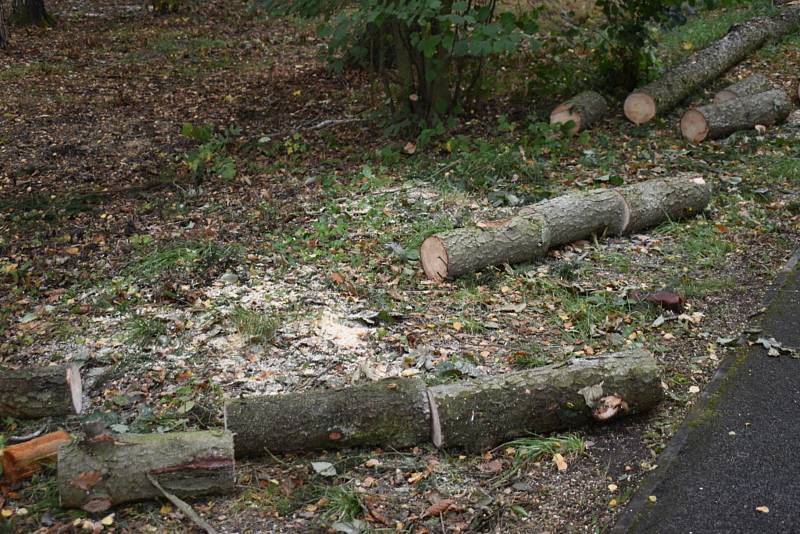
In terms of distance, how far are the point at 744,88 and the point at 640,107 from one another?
125cm

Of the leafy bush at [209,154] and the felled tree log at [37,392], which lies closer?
the felled tree log at [37,392]

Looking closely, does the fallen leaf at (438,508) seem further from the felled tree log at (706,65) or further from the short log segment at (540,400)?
the felled tree log at (706,65)

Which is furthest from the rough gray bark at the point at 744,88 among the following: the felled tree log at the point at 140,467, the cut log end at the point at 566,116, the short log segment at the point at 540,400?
the felled tree log at the point at 140,467

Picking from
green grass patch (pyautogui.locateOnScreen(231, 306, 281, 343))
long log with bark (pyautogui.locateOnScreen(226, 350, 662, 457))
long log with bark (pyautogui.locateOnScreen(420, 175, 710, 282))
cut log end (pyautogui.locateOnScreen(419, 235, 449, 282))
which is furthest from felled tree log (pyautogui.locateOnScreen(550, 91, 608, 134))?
long log with bark (pyautogui.locateOnScreen(226, 350, 662, 457))

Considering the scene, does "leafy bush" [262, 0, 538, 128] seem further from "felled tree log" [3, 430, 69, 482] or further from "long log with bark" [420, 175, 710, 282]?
"felled tree log" [3, 430, 69, 482]

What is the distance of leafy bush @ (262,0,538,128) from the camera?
7297 mm

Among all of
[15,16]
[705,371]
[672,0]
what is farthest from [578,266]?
[15,16]

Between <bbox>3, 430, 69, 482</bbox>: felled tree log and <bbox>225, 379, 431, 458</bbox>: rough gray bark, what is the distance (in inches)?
32.4

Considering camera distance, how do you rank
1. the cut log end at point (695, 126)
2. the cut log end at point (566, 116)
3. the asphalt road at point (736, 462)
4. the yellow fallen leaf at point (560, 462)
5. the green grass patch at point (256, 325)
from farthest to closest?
the cut log end at point (566, 116) < the cut log end at point (695, 126) < the green grass patch at point (256, 325) < the yellow fallen leaf at point (560, 462) < the asphalt road at point (736, 462)

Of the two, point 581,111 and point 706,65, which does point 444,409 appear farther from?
point 706,65

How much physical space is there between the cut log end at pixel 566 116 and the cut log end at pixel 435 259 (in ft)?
11.0

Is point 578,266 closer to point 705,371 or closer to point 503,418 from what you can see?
point 705,371

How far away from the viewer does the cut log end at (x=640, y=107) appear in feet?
28.8

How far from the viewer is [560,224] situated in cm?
612
